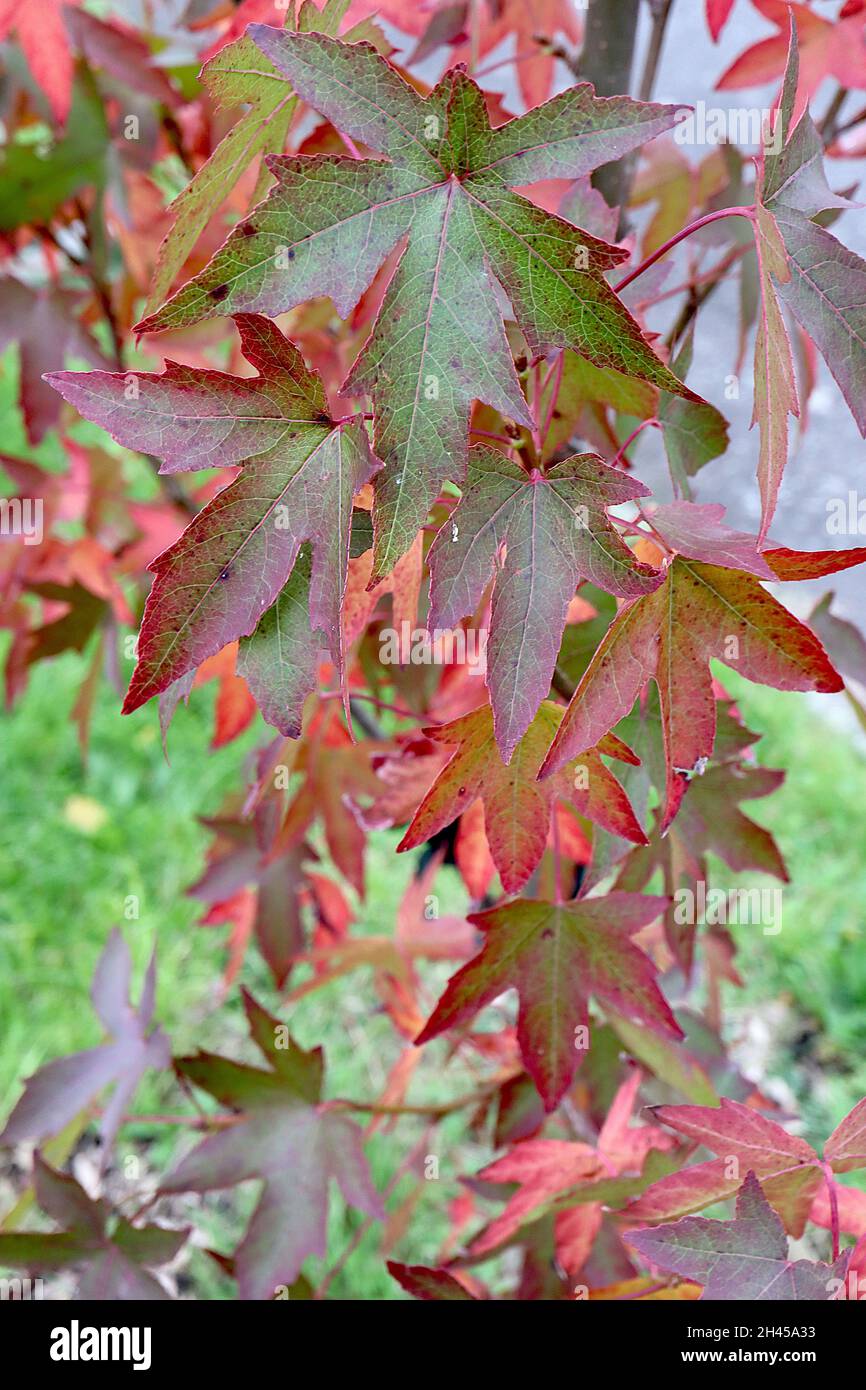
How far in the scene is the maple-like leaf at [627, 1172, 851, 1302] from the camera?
1.96 feet

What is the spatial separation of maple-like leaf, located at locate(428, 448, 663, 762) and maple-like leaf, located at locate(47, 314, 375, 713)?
2.1 inches

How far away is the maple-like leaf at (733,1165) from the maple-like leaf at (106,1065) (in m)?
0.50

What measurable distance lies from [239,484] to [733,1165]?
482 millimetres

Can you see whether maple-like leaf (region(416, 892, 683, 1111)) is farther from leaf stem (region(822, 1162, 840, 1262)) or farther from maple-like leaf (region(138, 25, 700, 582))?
maple-like leaf (region(138, 25, 700, 582))

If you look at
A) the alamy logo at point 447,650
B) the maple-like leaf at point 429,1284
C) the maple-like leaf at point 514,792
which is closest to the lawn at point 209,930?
the alamy logo at point 447,650

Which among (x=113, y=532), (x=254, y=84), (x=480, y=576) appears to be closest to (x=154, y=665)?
(x=480, y=576)

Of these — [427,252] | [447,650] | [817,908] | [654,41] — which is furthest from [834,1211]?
[817,908]

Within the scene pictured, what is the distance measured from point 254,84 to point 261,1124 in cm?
82

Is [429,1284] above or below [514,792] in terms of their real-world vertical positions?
below

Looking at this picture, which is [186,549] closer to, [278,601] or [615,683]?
[278,601]

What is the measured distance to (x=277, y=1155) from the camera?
39.8 inches

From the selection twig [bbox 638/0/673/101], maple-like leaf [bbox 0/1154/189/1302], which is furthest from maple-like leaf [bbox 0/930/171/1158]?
twig [bbox 638/0/673/101]

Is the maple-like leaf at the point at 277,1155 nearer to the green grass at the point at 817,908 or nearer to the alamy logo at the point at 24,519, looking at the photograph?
A: the alamy logo at the point at 24,519

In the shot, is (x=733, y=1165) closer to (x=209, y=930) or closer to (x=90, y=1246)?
(x=90, y=1246)
